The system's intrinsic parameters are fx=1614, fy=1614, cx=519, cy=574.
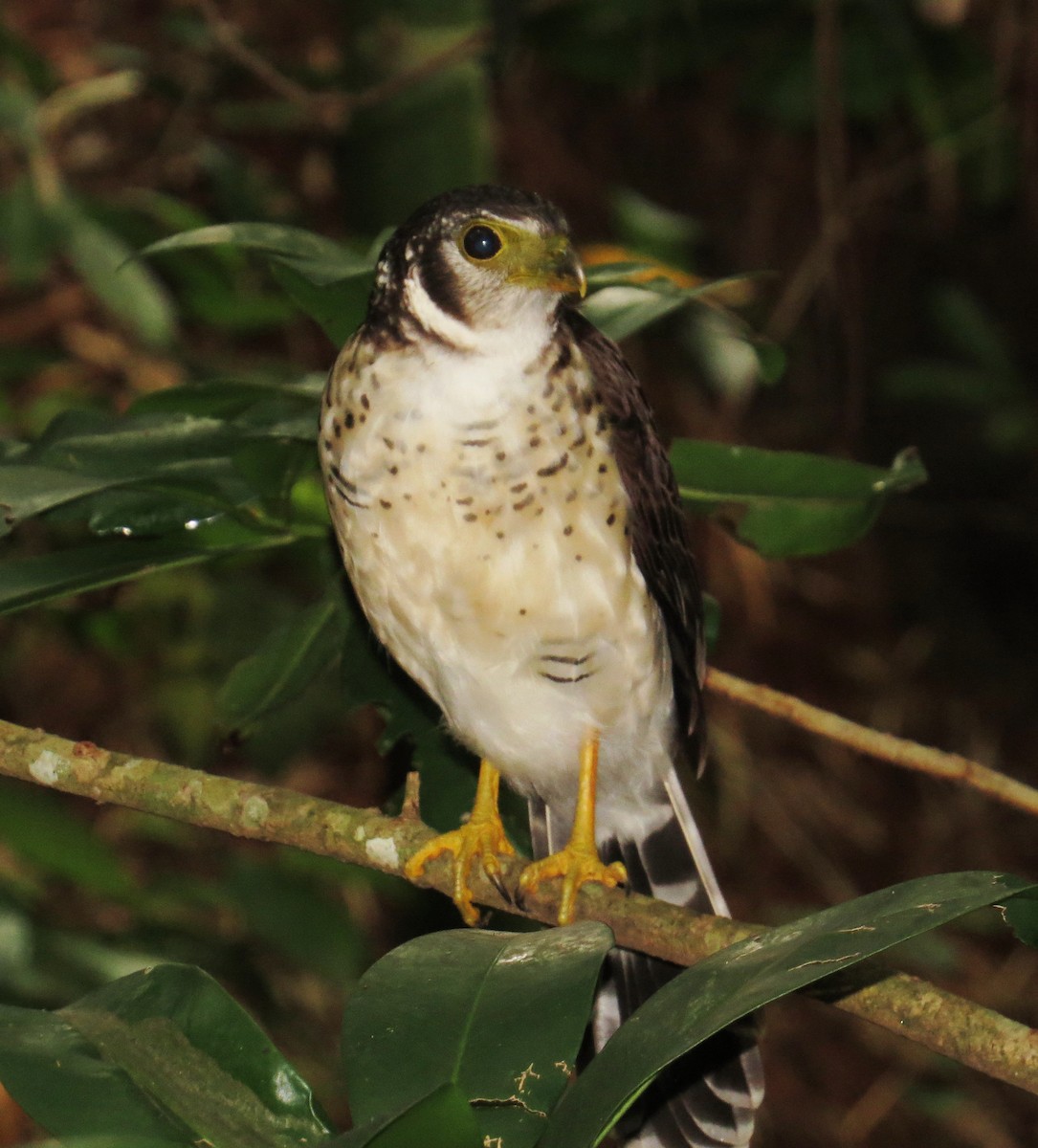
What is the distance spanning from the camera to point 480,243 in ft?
7.64

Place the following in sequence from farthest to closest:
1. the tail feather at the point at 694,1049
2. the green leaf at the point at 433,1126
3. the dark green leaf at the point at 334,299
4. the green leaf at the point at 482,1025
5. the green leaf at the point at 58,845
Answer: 1. the green leaf at the point at 58,845
2. the tail feather at the point at 694,1049
3. the dark green leaf at the point at 334,299
4. the green leaf at the point at 482,1025
5. the green leaf at the point at 433,1126

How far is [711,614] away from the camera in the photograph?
269 centimetres

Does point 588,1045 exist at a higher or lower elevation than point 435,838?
lower

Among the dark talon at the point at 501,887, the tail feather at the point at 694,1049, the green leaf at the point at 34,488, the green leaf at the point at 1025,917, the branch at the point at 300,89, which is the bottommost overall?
the tail feather at the point at 694,1049

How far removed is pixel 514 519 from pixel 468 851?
0.55 m

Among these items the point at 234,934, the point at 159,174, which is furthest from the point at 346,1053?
the point at 159,174

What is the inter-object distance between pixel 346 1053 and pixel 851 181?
5.62 meters

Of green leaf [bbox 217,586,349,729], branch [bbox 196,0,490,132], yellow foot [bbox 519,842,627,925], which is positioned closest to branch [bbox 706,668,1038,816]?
yellow foot [bbox 519,842,627,925]

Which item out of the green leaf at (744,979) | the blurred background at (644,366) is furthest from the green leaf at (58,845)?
the green leaf at (744,979)

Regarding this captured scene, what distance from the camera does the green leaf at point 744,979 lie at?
1333mm

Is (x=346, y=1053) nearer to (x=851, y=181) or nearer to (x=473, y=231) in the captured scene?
(x=473, y=231)

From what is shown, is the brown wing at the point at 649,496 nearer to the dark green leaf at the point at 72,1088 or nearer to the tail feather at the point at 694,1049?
the tail feather at the point at 694,1049

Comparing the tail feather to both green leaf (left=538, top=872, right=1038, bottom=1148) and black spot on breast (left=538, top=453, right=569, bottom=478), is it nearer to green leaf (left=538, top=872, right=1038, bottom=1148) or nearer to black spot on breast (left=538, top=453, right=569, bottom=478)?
black spot on breast (left=538, top=453, right=569, bottom=478)

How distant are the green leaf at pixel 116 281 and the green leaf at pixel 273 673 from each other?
1546mm
